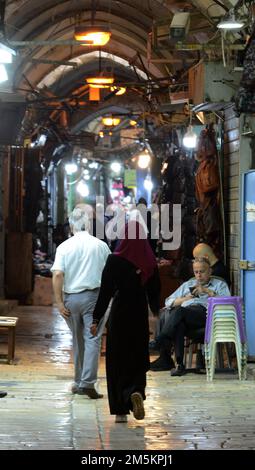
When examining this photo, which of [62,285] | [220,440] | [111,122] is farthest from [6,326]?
[111,122]

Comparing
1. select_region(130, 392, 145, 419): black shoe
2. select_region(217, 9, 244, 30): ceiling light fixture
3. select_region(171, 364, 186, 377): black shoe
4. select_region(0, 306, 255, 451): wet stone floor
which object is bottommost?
select_region(0, 306, 255, 451): wet stone floor

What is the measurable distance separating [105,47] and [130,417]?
18.0 metres

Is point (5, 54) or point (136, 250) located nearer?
point (136, 250)

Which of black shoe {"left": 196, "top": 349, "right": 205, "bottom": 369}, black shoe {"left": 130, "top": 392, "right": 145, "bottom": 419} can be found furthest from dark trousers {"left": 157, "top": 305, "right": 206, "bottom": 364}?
black shoe {"left": 130, "top": 392, "right": 145, "bottom": 419}

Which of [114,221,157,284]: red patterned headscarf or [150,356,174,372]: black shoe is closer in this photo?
[114,221,157,284]: red patterned headscarf

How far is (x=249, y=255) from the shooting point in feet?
34.8

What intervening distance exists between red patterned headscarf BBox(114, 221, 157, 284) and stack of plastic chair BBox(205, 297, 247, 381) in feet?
7.60

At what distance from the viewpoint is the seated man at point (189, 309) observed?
10.0m

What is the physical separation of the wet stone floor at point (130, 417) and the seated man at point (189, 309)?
36 cm

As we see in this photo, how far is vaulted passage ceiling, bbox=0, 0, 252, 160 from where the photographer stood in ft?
44.4

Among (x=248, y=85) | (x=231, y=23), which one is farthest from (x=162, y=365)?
(x=231, y=23)

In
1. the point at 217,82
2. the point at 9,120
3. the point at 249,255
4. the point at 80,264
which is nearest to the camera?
the point at 80,264

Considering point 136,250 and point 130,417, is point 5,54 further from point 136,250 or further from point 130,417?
point 130,417

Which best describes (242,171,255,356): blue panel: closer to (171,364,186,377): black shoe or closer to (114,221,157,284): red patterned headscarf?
(171,364,186,377): black shoe
